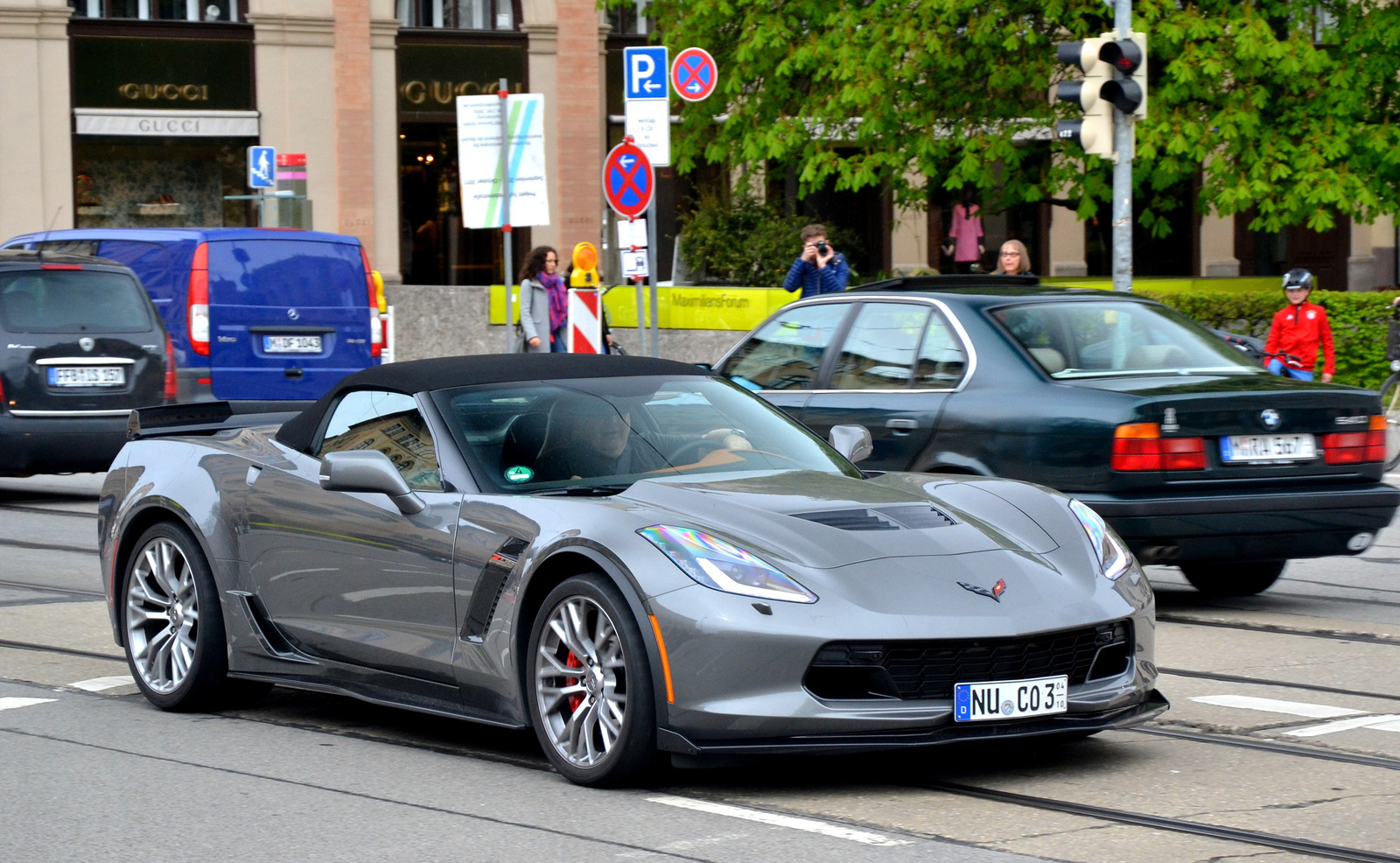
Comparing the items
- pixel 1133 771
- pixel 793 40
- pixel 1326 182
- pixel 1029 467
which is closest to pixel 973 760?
pixel 1133 771

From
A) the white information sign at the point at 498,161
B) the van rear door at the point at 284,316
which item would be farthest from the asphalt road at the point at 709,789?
the white information sign at the point at 498,161

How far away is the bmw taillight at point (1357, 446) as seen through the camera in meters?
8.87

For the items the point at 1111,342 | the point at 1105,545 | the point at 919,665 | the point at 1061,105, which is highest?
the point at 1061,105

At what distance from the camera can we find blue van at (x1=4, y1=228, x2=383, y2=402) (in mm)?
16547

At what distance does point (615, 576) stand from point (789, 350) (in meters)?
5.17

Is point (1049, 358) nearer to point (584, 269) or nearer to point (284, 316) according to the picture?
point (284, 316)

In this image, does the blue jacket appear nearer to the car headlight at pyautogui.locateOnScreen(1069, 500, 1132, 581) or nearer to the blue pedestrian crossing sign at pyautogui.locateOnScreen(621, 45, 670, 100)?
the blue pedestrian crossing sign at pyautogui.locateOnScreen(621, 45, 670, 100)

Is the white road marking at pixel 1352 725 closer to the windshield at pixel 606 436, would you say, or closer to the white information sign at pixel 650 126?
the windshield at pixel 606 436

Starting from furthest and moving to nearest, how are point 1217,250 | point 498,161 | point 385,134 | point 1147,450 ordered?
point 1217,250 < point 385,134 < point 498,161 < point 1147,450

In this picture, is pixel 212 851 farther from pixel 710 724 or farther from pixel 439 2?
pixel 439 2

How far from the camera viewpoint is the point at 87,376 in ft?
47.4

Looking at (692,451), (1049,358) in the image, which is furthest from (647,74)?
(692,451)

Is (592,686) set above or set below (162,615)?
above

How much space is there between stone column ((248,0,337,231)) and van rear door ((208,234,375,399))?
15.4 m
